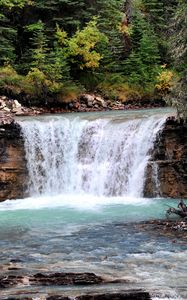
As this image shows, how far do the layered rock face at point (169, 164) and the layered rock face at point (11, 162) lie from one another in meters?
5.02

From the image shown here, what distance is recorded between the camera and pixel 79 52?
33312 mm

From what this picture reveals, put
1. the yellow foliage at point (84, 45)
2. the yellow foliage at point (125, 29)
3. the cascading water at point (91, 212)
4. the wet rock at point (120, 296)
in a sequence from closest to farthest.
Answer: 1. the wet rock at point (120, 296)
2. the cascading water at point (91, 212)
3. the yellow foliage at point (84, 45)
4. the yellow foliage at point (125, 29)

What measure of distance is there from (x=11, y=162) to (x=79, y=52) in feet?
42.4

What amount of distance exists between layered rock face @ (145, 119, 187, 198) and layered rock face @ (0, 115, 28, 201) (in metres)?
5.02

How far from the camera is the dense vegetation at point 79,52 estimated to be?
3109cm

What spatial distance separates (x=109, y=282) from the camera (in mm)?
9562

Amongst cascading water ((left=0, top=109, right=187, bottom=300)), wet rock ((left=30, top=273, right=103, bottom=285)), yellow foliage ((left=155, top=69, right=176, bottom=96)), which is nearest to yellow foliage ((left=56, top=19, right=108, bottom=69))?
yellow foliage ((left=155, top=69, right=176, bottom=96))

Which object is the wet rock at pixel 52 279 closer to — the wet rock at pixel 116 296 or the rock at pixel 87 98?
the wet rock at pixel 116 296

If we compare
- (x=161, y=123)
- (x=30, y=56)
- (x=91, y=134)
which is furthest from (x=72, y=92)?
(x=161, y=123)

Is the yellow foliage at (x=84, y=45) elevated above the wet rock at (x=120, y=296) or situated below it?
above

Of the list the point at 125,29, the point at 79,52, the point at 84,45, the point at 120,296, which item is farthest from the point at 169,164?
the point at 125,29

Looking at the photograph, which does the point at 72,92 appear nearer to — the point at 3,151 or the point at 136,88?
the point at 136,88

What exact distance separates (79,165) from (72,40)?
1227 cm

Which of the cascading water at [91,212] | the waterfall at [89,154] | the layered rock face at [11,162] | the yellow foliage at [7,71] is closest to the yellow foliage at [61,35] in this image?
the yellow foliage at [7,71]
